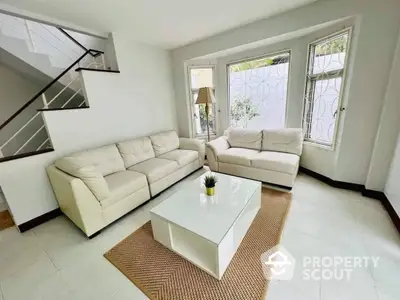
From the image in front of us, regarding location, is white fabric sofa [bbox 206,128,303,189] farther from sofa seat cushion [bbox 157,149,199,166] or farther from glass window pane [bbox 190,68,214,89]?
glass window pane [bbox 190,68,214,89]

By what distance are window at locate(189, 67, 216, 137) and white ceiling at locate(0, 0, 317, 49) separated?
3.07 feet

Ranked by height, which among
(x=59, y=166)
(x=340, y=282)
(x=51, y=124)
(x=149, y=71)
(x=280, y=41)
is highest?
(x=280, y=41)

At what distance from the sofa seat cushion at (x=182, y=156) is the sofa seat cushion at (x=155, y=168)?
0.40ft

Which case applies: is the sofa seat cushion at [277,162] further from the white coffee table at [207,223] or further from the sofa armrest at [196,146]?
the sofa armrest at [196,146]

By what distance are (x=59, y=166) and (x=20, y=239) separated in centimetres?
86

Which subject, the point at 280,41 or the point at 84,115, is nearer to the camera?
the point at 84,115

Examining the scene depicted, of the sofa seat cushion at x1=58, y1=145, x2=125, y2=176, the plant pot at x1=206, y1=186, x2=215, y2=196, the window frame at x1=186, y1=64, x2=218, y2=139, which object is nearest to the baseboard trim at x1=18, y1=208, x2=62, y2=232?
the sofa seat cushion at x1=58, y1=145, x2=125, y2=176

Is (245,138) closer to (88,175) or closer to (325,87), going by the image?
(325,87)

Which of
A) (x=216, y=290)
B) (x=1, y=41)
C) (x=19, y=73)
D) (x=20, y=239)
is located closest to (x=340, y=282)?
(x=216, y=290)

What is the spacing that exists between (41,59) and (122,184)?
241cm

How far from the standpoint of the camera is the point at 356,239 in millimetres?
1646

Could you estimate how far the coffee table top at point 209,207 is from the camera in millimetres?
1394

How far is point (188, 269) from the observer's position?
1.45 metres

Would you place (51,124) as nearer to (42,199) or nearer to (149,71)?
(42,199)
